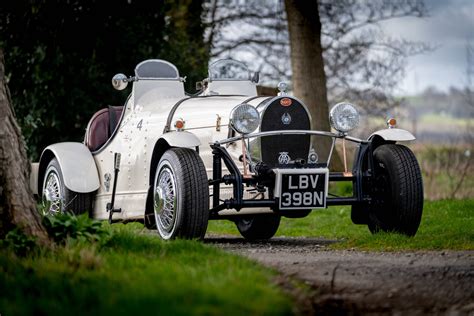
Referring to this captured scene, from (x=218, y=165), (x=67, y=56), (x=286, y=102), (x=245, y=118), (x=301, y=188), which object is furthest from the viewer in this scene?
(x=67, y=56)

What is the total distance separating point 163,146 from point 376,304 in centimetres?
443

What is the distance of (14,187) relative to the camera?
7074mm

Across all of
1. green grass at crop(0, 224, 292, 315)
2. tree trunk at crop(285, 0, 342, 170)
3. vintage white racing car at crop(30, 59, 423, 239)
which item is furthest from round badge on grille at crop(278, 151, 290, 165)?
tree trunk at crop(285, 0, 342, 170)

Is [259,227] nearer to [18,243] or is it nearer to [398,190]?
[398,190]

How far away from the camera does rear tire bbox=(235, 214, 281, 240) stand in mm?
11438

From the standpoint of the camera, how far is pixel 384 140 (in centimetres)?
1003

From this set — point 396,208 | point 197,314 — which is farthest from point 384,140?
point 197,314

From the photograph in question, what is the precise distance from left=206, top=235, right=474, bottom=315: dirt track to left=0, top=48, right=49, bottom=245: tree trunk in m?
1.79

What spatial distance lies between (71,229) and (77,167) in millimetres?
3851

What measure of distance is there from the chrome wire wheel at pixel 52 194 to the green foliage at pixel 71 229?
3.66 metres

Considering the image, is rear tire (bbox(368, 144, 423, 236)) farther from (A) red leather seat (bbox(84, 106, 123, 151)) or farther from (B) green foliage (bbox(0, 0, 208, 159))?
(B) green foliage (bbox(0, 0, 208, 159))

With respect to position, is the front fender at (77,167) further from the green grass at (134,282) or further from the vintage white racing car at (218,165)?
the green grass at (134,282)

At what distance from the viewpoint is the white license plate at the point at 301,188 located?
351 inches

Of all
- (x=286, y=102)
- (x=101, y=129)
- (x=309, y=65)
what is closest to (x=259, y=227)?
(x=101, y=129)
